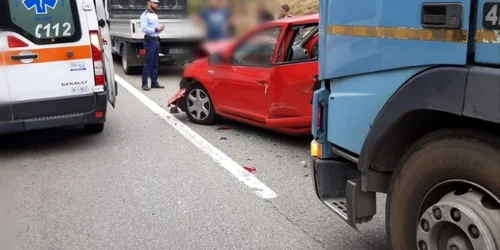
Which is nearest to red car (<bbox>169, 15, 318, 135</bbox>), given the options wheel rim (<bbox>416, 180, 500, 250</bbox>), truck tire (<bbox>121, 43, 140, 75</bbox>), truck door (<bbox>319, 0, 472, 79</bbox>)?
truck door (<bbox>319, 0, 472, 79</bbox>)

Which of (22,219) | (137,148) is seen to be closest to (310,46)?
(137,148)

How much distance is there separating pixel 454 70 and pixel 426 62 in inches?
7.0

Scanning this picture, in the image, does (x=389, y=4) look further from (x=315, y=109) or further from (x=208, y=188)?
(x=208, y=188)

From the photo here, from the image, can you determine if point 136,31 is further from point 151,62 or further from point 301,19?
point 301,19

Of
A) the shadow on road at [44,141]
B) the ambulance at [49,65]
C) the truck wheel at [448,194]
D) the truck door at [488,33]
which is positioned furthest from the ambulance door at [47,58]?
the truck door at [488,33]

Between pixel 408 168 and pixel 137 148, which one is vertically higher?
pixel 408 168

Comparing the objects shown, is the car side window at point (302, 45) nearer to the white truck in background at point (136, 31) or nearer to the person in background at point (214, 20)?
the person in background at point (214, 20)

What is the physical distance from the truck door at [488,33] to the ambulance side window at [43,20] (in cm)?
520

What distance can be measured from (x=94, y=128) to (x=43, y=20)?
173 centimetres

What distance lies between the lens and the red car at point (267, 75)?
21.3 feet

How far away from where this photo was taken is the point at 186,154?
6738 mm

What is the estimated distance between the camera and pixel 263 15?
5738 mm

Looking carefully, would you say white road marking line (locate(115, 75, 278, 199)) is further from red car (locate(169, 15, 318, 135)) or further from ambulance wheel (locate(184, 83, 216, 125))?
red car (locate(169, 15, 318, 135))

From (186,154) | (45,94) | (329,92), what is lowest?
(186,154)
